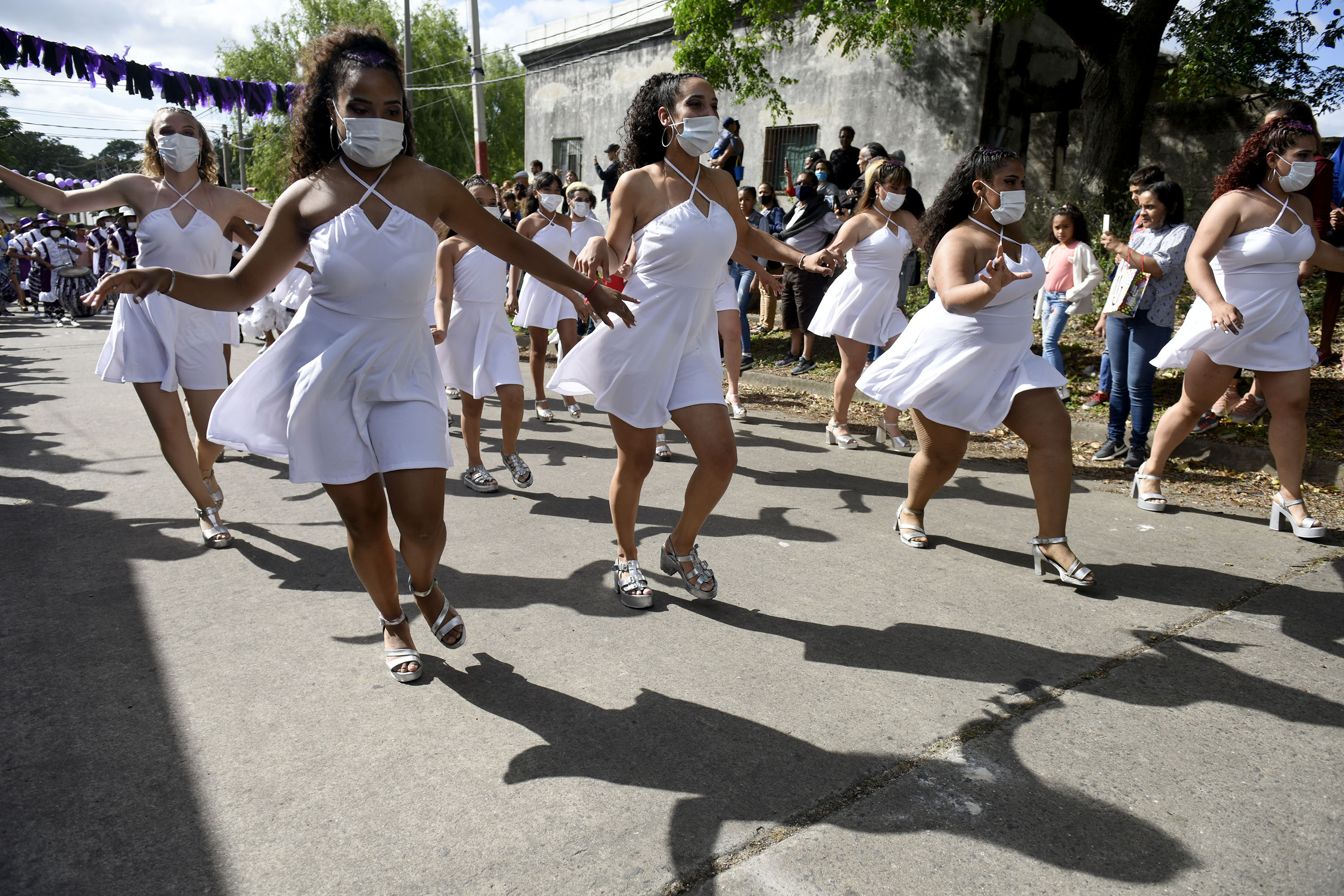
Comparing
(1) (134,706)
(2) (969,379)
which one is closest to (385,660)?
(1) (134,706)

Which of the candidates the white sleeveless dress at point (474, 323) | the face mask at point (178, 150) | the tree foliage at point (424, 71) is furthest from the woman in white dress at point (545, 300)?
the tree foliage at point (424, 71)

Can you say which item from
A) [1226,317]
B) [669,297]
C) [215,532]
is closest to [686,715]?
[669,297]

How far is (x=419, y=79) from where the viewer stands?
1601 inches

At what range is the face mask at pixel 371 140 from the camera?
2.95 meters

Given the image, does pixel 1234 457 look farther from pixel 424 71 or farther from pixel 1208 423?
pixel 424 71

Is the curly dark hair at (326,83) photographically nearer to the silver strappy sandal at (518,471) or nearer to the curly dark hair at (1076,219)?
the silver strappy sandal at (518,471)

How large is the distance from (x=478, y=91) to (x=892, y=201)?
18941 mm

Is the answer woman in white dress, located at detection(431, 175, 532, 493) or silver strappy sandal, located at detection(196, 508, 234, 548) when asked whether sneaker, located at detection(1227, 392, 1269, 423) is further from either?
silver strappy sandal, located at detection(196, 508, 234, 548)

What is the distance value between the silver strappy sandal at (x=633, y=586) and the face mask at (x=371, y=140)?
1.95 meters

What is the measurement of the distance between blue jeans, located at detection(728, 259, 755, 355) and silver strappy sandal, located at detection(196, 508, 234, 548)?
6750mm

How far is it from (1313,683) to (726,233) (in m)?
2.71

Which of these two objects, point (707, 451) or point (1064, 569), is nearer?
point (707, 451)

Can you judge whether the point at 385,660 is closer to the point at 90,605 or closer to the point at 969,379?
the point at 90,605

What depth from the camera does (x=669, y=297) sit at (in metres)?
3.85
